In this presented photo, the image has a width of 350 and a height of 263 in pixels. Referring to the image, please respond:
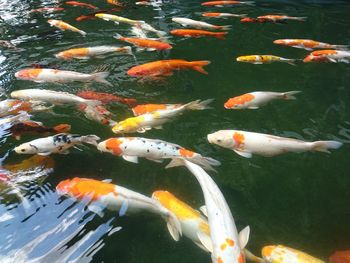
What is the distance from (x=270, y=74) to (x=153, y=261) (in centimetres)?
477

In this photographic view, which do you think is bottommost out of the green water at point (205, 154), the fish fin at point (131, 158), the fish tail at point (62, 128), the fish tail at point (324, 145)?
the green water at point (205, 154)

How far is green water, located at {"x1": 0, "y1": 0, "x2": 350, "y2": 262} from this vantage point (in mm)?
3781

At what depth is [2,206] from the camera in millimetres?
4168

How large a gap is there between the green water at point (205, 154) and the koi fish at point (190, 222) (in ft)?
0.64

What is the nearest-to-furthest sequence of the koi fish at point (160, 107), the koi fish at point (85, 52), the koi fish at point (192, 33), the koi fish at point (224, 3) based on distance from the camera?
the koi fish at point (160, 107) < the koi fish at point (85, 52) < the koi fish at point (192, 33) < the koi fish at point (224, 3)

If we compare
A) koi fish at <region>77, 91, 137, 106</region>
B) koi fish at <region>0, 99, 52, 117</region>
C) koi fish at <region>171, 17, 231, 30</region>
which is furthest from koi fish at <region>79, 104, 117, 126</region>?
koi fish at <region>171, 17, 231, 30</region>

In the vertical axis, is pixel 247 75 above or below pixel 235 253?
below

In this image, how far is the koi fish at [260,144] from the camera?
431 cm

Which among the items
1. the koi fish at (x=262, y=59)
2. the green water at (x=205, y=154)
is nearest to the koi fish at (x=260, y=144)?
the green water at (x=205, y=154)

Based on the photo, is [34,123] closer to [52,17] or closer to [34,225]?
[34,225]

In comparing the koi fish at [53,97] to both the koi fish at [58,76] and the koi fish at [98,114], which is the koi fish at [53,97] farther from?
the koi fish at [58,76]

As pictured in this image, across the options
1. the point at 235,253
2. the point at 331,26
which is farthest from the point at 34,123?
the point at 331,26

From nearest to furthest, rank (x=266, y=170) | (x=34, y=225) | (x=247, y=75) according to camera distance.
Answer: (x=34, y=225) → (x=266, y=170) → (x=247, y=75)

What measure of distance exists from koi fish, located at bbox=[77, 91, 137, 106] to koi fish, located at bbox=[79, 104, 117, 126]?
246 millimetres
